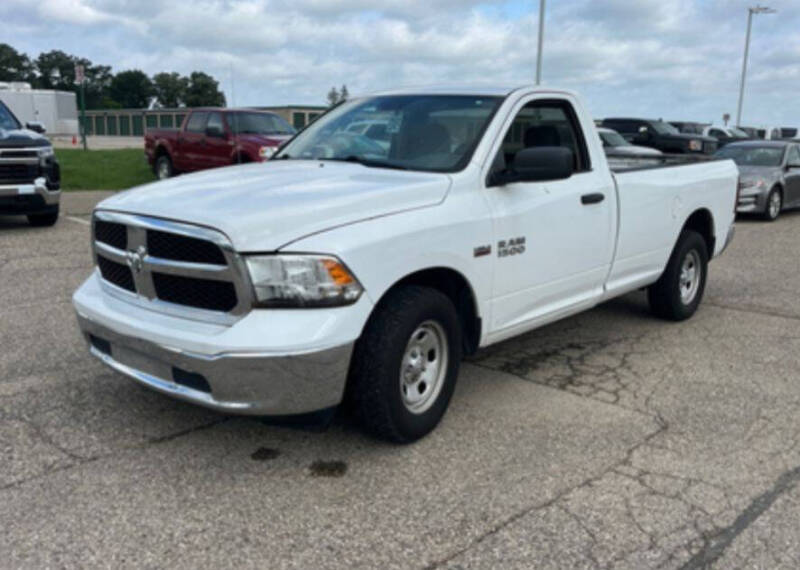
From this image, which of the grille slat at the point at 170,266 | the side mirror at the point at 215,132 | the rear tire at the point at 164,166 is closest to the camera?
the grille slat at the point at 170,266

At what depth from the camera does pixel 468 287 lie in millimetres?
4191

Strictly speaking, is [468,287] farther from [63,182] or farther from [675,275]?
[63,182]

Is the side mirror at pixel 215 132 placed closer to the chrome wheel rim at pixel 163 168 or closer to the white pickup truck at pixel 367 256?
the chrome wheel rim at pixel 163 168

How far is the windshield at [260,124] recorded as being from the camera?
15.7m

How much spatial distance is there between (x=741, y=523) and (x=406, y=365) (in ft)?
5.48

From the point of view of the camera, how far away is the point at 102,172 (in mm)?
20750

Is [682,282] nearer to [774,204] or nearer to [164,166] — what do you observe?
[774,204]

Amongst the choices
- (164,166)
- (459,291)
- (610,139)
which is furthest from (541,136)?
(610,139)

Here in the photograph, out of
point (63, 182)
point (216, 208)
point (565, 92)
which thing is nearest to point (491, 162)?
point (565, 92)

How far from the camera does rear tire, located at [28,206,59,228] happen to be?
448 inches

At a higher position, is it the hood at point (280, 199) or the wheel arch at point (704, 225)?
the hood at point (280, 199)

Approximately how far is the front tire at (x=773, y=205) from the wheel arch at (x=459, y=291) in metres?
12.3

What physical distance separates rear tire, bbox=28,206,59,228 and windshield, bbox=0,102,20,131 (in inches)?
51.1

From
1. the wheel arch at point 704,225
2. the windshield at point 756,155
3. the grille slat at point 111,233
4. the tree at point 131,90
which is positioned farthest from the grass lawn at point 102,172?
the tree at point 131,90
